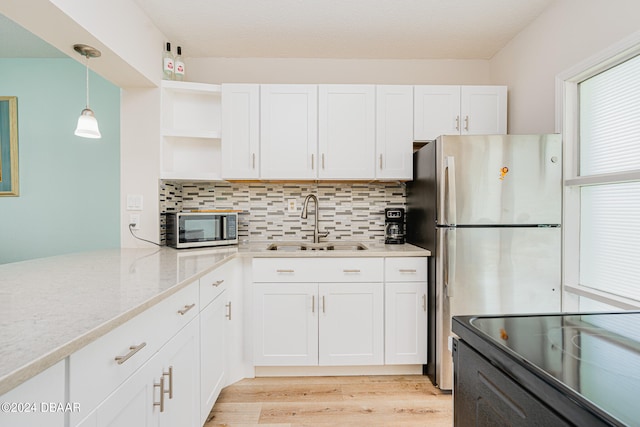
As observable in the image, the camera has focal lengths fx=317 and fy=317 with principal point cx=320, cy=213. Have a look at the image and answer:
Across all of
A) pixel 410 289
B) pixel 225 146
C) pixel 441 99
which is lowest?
pixel 410 289

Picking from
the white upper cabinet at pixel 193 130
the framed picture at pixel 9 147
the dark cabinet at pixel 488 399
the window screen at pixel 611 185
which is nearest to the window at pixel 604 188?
the window screen at pixel 611 185

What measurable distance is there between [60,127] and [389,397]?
3.33m

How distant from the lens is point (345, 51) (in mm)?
2564

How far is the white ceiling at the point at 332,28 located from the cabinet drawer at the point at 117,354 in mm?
1856

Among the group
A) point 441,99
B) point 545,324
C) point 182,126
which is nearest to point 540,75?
point 441,99

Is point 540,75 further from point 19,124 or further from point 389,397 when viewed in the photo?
point 19,124

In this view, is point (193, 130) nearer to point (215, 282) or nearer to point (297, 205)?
point (297, 205)

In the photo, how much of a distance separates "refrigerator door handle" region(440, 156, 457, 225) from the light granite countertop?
1360 millimetres

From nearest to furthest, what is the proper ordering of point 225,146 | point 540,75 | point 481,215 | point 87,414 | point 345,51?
point 87,414 → point 481,215 → point 540,75 → point 225,146 → point 345,51

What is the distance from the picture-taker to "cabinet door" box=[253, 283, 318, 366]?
2.11 m

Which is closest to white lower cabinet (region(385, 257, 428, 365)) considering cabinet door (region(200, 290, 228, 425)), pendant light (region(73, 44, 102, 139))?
cabinet door (region(200, 290, 228, 425))

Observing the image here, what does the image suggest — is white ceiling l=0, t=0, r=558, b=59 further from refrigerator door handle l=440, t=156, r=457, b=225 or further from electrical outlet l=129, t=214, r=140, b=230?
electrical outlet l=129, t=214, r=140, b=230

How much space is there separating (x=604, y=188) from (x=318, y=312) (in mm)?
1803

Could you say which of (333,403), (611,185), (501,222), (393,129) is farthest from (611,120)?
(333,403)
